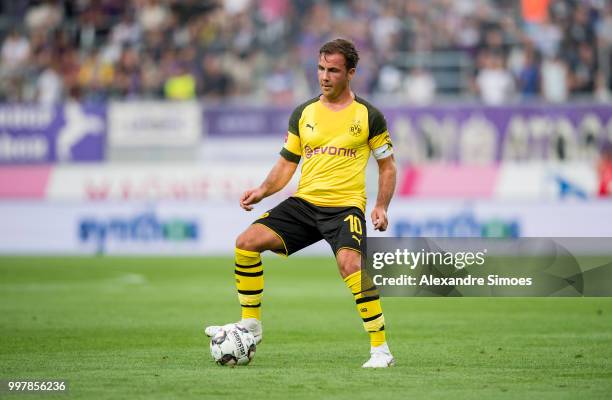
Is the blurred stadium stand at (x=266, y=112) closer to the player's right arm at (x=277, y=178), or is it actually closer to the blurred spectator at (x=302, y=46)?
the blurred spectator at (x=302, y=46)

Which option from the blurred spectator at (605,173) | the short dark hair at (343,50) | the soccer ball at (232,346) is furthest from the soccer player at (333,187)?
the blurred spectator at (605,173)

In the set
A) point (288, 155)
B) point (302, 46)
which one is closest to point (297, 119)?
point (288, 155)

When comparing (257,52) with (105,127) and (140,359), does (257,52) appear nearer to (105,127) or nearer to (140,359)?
(105,127)

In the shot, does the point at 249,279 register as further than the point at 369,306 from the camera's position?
Yes

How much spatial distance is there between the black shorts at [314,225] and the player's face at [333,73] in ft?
3.02

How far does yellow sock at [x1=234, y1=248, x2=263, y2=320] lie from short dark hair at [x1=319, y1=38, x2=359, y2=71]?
1648 millimetres

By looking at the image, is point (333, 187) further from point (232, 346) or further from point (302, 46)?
point (302, 46)

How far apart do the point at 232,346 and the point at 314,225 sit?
3.75ft

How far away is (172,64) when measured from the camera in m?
27.1

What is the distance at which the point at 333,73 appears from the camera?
9195 millimetres

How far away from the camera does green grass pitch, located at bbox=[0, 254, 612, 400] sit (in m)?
8.13

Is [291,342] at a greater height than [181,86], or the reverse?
[181,86]

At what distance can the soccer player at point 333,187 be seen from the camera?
9.13 m

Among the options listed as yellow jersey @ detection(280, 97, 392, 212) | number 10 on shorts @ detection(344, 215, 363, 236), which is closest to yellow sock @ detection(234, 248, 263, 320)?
yellow jersey @ detection(280, 97, 392, 212)
